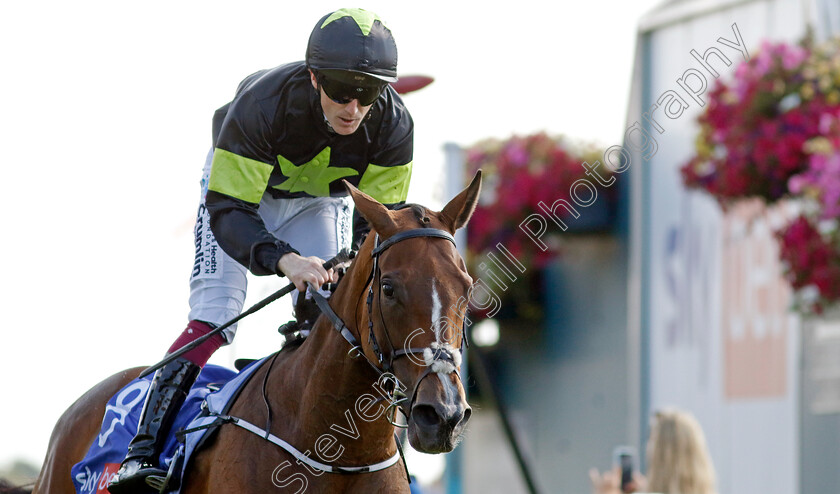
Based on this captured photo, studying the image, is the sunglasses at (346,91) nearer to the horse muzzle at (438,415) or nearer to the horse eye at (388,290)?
the horse eye at (388,290)

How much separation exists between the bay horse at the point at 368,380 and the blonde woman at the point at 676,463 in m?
2.57

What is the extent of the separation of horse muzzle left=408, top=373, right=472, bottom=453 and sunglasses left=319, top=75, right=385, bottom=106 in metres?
1.36

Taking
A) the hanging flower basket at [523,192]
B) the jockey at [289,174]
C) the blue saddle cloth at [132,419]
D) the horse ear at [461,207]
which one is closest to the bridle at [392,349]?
the horse ear at [461,207]

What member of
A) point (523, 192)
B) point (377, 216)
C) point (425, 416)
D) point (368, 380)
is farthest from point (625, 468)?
point (523, 192)

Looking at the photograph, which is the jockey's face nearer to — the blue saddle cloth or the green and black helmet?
the green and black helmet

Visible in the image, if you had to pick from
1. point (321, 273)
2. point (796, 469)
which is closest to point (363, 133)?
point (321, 273)

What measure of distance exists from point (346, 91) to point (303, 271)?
74 cm

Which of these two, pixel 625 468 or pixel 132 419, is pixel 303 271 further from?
pixel 625 468

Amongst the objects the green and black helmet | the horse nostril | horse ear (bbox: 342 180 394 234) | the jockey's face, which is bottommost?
the horse nostril

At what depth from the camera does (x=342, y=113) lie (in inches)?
163

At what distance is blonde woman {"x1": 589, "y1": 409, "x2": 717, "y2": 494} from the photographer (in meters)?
5.88

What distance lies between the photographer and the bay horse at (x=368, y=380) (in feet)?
10.3

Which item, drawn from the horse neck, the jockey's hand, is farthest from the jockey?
the horse neck

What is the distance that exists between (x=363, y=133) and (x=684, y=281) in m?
6.35
